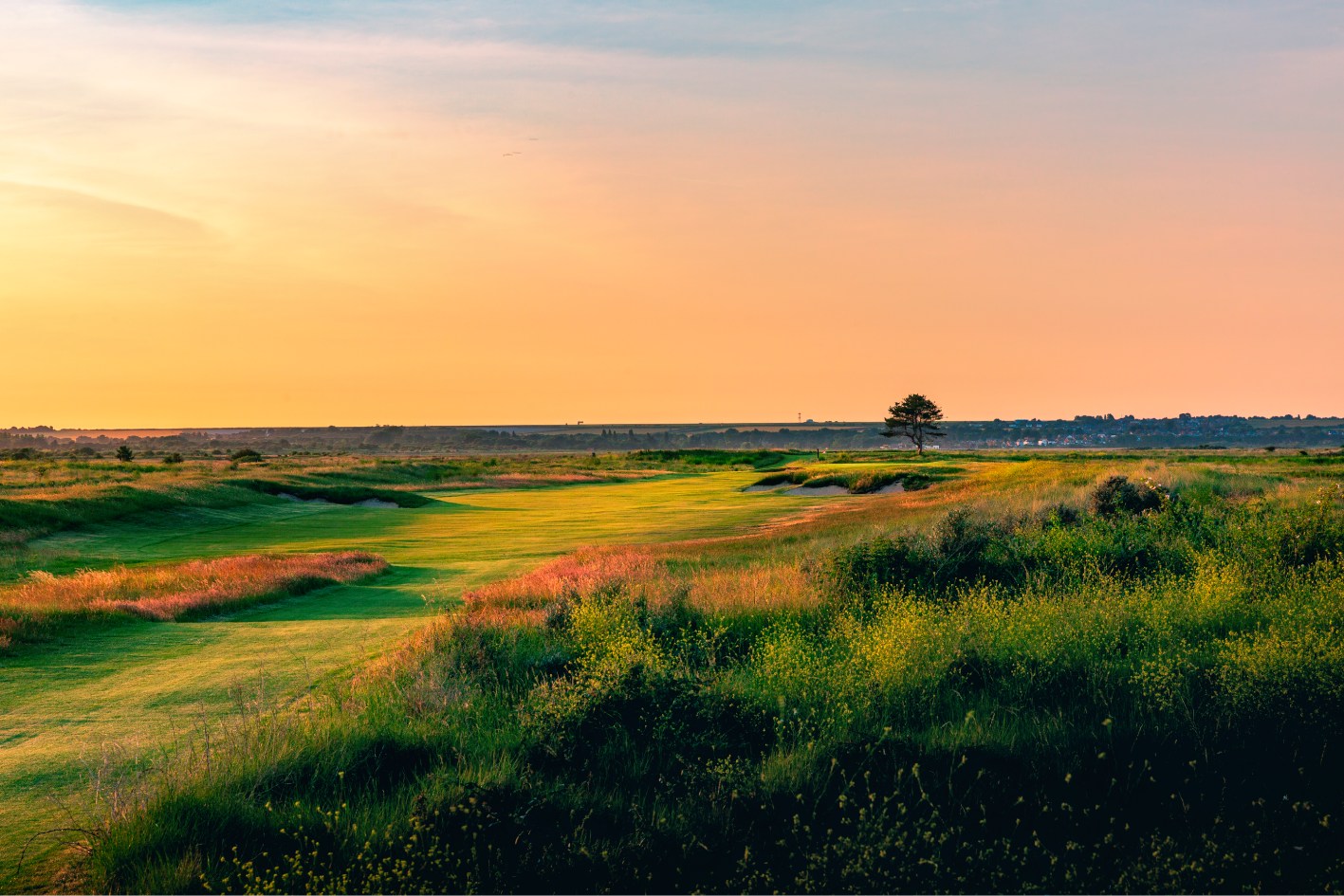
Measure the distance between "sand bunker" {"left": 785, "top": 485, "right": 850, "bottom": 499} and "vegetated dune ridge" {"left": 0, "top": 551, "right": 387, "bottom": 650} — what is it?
40.5 m

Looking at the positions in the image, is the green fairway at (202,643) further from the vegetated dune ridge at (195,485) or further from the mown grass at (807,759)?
the vegetated dune ridge at (195,485)

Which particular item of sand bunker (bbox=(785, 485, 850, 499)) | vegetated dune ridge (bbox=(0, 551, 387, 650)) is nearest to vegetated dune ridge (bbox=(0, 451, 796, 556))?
vegetated dune ridge (bbox=(0, 551, 387, 650))

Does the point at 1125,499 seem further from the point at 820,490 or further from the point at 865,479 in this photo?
the point at 865,479

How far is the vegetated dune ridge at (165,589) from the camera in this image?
18.6 metres

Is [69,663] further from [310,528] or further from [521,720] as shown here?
[310,528]

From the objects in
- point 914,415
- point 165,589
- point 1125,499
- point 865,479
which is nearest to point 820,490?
point 865,479

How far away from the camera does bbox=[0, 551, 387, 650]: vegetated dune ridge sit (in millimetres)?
18562

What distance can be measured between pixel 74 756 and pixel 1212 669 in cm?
1211

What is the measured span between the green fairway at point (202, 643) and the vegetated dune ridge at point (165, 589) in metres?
0.59

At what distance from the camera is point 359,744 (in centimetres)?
940

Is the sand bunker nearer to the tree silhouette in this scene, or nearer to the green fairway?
the green fairway

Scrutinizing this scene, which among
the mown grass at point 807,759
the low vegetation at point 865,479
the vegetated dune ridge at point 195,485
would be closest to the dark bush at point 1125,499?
the mown grass at point 807,759

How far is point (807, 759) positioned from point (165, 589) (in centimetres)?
1879

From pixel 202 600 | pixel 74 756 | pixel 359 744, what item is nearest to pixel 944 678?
pixel 359 744
